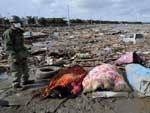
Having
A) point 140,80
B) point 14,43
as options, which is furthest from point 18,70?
point 140,80

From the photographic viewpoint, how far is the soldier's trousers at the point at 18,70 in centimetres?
880

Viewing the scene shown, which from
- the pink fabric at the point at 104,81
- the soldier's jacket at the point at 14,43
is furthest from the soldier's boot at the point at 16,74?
the pink fabric at the point at 104,81

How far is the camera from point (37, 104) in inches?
289

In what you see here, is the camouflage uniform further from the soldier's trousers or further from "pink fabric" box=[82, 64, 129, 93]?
"pink fabric" box=[82, 64, 129, 93]

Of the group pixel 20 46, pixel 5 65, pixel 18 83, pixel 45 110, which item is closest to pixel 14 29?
pixel 20 46

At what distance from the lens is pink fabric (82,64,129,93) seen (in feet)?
25.0

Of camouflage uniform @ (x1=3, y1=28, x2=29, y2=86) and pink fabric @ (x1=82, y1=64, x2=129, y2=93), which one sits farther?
camouflage uniform @ (x1=3, y1=28, x2=29, y2=86)

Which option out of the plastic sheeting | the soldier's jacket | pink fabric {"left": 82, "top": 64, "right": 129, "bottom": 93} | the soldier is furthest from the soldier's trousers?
the plastic sheeting

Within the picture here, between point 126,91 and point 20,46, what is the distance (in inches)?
130

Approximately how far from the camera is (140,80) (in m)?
7.63

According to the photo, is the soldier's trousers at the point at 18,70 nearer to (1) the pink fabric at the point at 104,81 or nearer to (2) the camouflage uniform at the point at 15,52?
(2) the camouflage uniform at the point at 15,52

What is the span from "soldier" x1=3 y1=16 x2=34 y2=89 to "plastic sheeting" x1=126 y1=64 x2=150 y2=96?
301 cm

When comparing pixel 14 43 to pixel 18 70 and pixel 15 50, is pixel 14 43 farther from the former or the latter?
pixel 18 70

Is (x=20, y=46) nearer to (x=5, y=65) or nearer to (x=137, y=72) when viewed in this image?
(x=137, y=72)
